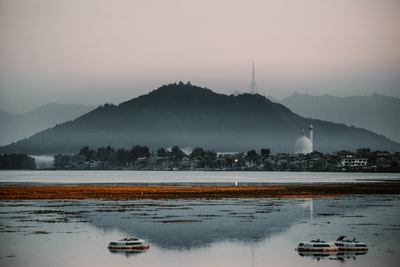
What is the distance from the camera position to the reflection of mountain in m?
41.5

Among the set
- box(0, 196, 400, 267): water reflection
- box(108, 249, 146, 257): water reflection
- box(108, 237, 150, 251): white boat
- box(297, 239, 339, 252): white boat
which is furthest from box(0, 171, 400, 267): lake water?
box(297, 239, 339, 252): white boat

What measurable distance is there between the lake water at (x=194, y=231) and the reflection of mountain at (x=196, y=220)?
0.06 metres

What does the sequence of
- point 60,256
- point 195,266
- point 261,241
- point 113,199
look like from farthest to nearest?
point 113,199 → point 261,241 → point 60,256 → point 195,266

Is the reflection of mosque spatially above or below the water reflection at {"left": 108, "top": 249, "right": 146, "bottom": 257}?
above

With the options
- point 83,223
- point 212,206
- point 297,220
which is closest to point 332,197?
point 212,206

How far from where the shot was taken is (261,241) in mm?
40562

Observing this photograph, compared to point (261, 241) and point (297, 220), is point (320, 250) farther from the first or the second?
point (297, 220)

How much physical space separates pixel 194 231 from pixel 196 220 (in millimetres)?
5501

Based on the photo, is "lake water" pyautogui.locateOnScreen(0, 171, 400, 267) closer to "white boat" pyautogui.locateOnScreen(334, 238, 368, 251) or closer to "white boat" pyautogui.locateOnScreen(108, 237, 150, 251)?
"white boat" pyautogui.locateOnScreen(108, 237, 150, 251)

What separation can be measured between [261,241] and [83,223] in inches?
508

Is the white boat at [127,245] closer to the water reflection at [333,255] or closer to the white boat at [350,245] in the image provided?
the water reflection at [333,255]

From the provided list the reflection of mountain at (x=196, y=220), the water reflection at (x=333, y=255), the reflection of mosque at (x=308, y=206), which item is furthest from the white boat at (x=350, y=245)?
the reflection of mosque at (x=308, y=206)

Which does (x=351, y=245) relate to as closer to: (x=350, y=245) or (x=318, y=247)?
(x=350, y=245)

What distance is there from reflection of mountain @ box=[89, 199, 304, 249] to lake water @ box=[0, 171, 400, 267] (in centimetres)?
6
